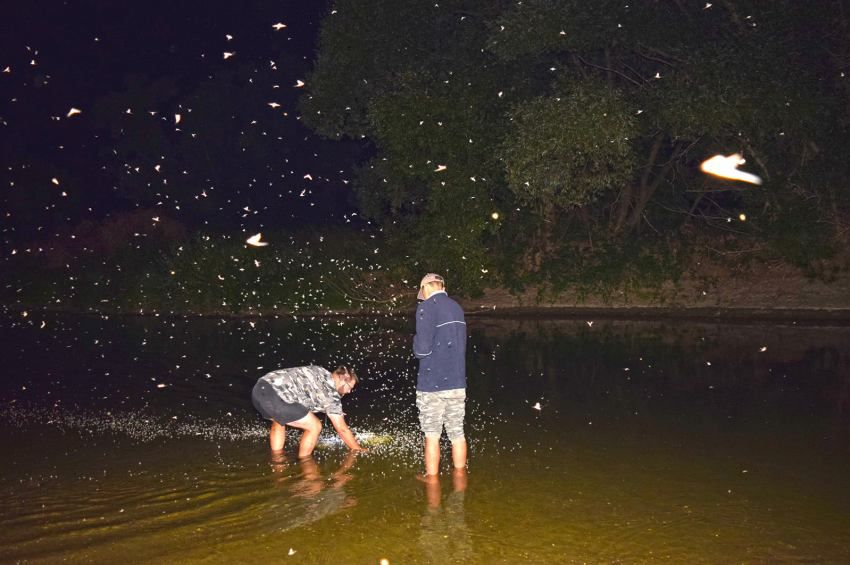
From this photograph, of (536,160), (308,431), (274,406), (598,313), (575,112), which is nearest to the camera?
(274,406)

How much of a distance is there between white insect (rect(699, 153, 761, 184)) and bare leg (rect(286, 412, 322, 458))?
20.0 meters

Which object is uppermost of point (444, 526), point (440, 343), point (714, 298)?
point (440, 343)

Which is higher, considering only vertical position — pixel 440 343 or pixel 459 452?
pixel 440 343

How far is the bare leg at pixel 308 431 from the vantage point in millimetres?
9375

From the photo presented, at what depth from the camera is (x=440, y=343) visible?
8.55 meters

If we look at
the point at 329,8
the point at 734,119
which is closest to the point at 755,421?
the point at 734,119

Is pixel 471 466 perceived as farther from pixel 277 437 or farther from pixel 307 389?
pixel 277 437

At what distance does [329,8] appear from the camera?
2942cm

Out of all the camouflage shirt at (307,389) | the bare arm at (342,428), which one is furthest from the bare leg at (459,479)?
the camouflage shirt at (307,389)

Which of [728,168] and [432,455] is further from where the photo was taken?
[728,168]

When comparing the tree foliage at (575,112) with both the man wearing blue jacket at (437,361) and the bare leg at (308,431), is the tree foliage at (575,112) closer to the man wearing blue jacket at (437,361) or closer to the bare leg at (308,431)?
the bare leg at (308,431)

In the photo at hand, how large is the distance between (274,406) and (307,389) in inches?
14.5

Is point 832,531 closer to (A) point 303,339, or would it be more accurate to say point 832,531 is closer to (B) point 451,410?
(B) point 451,410

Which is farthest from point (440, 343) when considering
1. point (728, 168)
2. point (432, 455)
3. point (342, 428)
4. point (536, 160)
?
point (728, 168)
